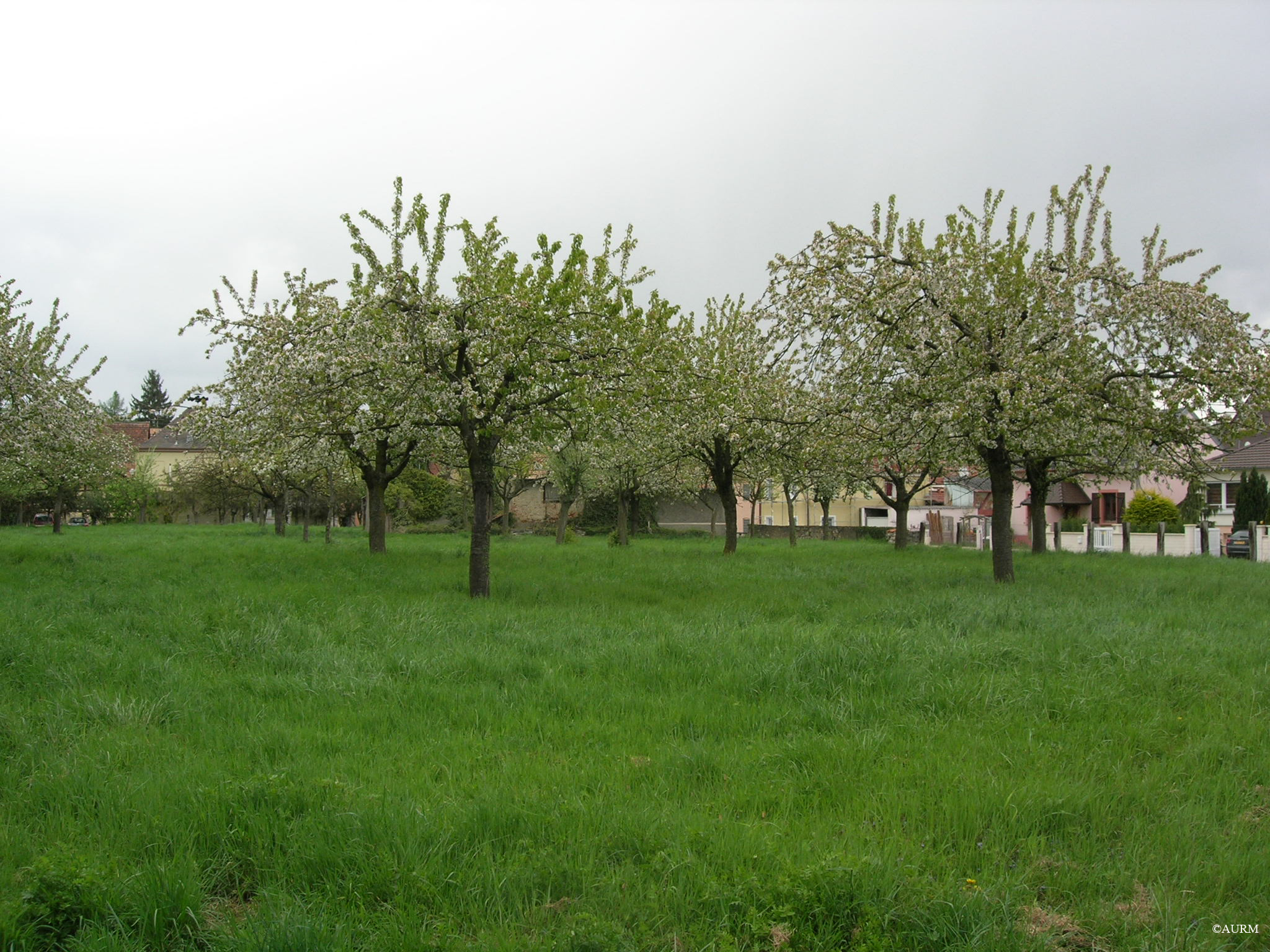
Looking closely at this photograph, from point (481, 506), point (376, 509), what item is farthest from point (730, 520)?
point (481, 506)

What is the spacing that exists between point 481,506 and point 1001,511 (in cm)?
1086

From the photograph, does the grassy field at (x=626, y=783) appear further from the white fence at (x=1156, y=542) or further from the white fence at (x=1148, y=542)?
the white fence at (x=1148, y=542)

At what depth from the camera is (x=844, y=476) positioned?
30.8m

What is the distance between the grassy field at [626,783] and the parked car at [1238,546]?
23769 millimetres

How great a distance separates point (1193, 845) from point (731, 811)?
7.59 ft

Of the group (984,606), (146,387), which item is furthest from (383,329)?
(146,387)

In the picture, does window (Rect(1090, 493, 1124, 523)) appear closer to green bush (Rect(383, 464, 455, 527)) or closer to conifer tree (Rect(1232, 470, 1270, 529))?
conifer tree (Rect(1232, 470, 1270, 529))

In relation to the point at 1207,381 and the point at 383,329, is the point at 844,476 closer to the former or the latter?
the point at 1207,381

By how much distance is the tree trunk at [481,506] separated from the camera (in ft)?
43.1

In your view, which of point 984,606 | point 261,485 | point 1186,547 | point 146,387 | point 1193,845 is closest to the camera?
point 1193,845

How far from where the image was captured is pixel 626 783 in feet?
15.6

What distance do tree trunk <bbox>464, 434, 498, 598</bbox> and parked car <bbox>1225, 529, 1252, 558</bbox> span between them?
90.2 feet

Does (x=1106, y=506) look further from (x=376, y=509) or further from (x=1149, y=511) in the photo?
(x=376, y=509)

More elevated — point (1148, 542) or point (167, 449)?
point (167, 449)
